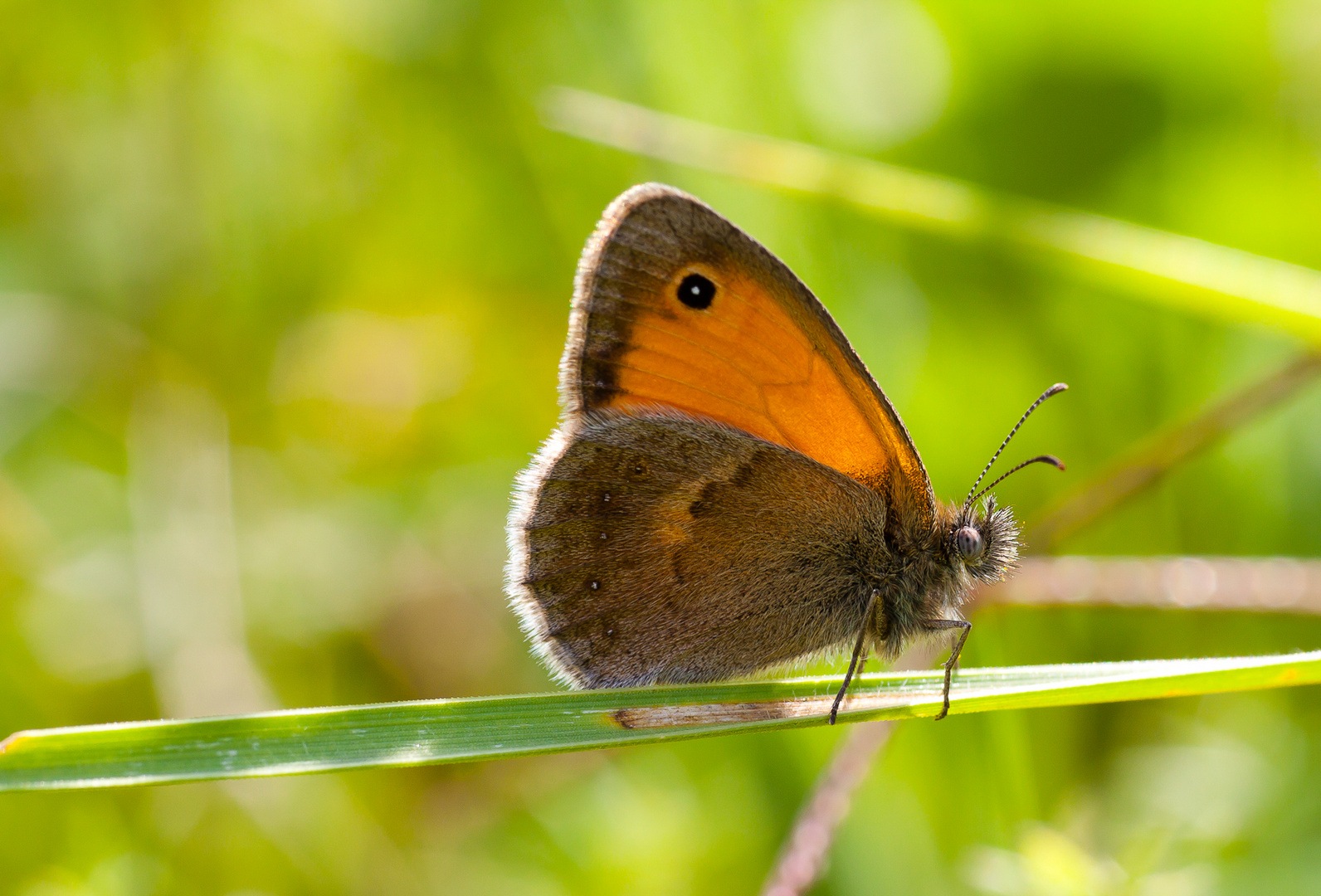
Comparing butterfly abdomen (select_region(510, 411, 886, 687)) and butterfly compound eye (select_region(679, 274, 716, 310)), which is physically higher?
butterfly compound eye (select_region(679, 274, 716, 310))

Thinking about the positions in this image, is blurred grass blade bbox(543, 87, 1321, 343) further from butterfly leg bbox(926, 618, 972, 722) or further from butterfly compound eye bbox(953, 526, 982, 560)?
butterfly leg bbox(926, 618, 972, 722)

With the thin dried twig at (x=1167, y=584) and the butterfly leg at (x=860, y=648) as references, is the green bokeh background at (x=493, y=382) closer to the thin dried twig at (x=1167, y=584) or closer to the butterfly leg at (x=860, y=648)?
the thin dried twig at (x=1167, y=584)

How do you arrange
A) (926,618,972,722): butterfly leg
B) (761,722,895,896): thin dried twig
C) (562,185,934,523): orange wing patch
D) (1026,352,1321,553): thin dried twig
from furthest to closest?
(1026,352,1321,553): thin dried twig
(562,185,934,523): orange wing patch
(761,722,895,896): thin dried twig
(926,618,972,722): butterfly leg

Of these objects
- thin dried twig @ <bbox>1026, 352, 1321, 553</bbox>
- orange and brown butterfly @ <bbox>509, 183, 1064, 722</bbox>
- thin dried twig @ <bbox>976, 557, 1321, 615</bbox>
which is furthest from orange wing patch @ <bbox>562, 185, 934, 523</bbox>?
thin dried twig @ <bbox>1026, 352, 1321, 553</bbox>

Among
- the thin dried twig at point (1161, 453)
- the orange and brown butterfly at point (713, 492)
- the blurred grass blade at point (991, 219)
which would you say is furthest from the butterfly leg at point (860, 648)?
the blurred grass blade at point (991, 219)

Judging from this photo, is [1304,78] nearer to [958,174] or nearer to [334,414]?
[958,174]

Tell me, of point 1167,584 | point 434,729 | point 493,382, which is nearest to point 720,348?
point 434,729
